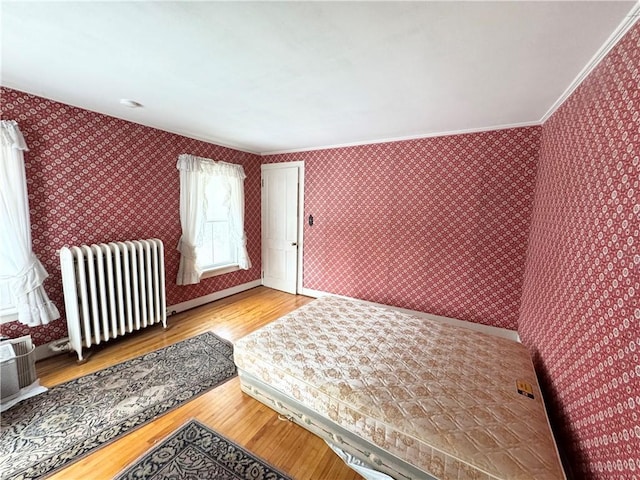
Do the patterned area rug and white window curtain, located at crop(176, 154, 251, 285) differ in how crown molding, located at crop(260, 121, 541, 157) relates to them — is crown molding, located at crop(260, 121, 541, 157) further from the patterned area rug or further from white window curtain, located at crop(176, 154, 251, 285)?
the patterned area rug

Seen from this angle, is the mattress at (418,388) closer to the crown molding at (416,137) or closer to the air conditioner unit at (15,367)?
the air conditioner unit at (15,367)

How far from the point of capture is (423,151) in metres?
3.11

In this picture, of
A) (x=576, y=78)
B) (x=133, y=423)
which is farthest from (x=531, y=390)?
(x=133, y=423)

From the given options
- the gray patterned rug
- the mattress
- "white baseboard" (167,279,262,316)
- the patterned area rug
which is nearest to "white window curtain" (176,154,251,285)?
"white baseboard" (167,279,262,316)

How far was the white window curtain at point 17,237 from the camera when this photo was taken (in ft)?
6.52

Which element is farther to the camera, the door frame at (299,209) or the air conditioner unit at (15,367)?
the door frame at (299,209)

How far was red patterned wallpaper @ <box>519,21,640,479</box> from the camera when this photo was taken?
104 centimetres

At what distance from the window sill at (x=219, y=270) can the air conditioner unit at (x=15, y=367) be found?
181 centimetres

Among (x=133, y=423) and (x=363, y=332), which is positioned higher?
(x=363, y=332)

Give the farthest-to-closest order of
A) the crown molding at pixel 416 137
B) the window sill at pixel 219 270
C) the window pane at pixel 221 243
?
the window pane at pixel 221 243
the window sill at pixel 219 270
the crown molding at pixel 416 137

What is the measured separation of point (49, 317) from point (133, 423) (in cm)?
136

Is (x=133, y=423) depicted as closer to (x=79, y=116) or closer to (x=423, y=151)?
(x=79, y=116)

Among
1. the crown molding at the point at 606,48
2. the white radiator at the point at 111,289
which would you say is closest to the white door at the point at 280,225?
the white radiator at the point at 111,289

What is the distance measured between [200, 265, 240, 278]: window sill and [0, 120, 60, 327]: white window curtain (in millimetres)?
1680
